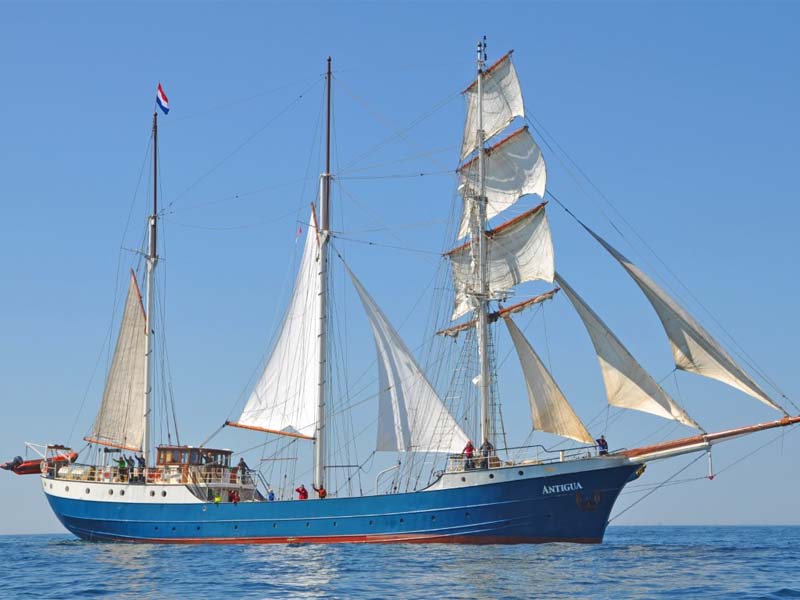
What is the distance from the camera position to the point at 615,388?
4509 cm

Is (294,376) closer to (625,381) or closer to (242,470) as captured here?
(242,470)

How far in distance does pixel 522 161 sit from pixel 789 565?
21557 mm

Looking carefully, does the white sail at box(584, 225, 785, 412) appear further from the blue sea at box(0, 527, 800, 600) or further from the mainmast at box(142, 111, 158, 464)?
the mainmast at box(142, 111, 158, 464)

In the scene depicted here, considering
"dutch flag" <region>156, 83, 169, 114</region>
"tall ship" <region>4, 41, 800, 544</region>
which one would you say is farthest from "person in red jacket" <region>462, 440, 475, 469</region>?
"dutch flag" <region>156, 83, 169, 114</region>

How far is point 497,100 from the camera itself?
175ft

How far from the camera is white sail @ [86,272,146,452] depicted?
54969mm

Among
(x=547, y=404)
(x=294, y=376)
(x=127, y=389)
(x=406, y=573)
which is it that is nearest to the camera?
(x=406, y=573)

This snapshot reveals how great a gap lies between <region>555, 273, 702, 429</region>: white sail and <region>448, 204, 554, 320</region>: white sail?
5.00 m

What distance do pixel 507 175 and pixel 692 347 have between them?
45.6 feet

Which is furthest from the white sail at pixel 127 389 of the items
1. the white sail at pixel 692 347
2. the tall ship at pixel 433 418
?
the white sail at pixel 692 347

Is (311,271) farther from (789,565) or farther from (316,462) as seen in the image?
(789,565)

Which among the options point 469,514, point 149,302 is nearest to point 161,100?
point 149,302

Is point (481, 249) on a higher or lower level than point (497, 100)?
lower

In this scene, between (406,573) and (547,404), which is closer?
(406,573)
